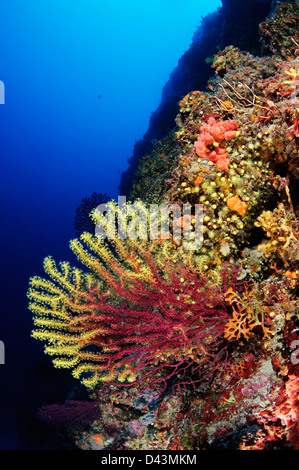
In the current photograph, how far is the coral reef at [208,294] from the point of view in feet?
9.28

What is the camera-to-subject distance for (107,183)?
332 ft

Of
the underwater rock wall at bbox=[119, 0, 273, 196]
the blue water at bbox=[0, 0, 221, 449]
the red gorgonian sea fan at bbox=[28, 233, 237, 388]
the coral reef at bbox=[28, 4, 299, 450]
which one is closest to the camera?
the coral reef at bbox=[28, 4, 299, 450]

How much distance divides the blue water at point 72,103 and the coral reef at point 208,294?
41.3m

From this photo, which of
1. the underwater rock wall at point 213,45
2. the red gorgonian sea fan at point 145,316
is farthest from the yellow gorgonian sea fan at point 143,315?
the underwater rock wall at point 213,45

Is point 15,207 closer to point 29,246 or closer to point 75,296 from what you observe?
point 29,246

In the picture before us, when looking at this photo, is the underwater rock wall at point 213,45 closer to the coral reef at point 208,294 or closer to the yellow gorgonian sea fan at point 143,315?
the coral reef at point 208,294

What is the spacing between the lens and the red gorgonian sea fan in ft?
10.6

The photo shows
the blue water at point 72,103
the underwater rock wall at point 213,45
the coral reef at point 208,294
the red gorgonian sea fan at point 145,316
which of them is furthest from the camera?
the blue water at point 72,103

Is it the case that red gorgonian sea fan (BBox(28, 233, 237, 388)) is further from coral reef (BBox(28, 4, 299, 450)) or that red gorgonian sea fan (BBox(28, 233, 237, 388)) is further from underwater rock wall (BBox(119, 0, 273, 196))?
underwater rock wall (BBox(119, 0, 273, 196))

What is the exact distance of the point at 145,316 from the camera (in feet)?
11.0

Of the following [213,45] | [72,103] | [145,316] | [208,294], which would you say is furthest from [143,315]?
[72,103]

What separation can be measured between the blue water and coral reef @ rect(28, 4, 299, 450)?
135 feet

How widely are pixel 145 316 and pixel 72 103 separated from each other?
140136mm

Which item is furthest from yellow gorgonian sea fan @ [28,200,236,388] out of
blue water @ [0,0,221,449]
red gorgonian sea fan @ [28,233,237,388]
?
blue water @ [0,0,221,449]
